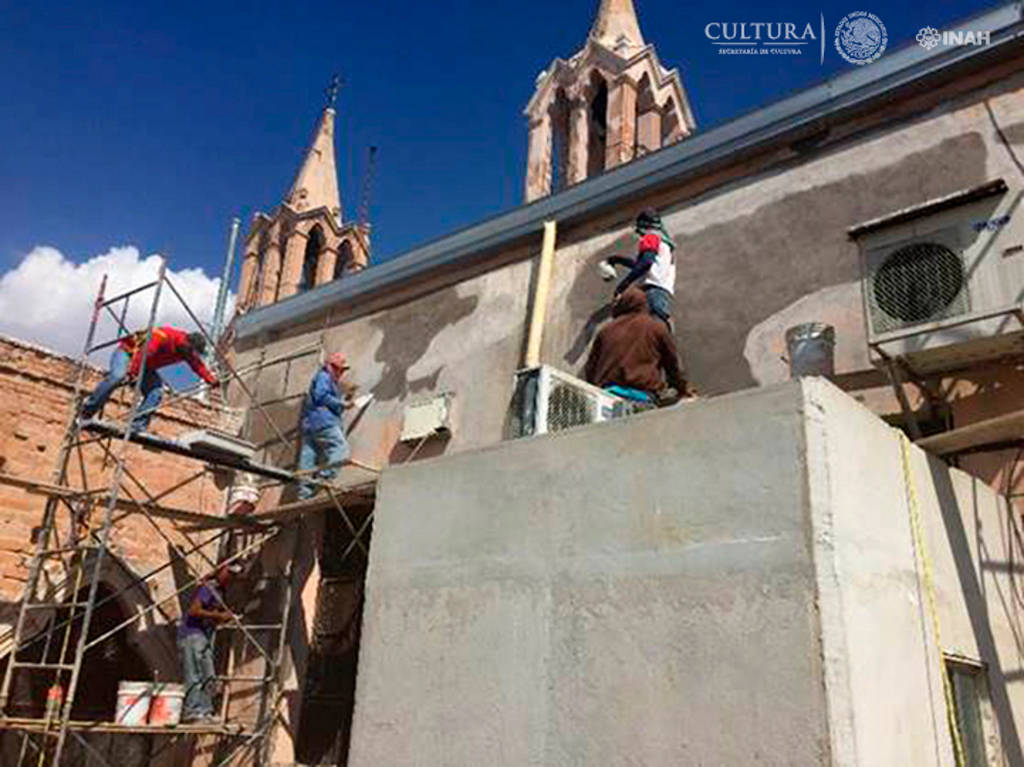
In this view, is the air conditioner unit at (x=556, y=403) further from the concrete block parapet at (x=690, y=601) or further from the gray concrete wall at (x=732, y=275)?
the gray concrete wall at (x=732, y=275)

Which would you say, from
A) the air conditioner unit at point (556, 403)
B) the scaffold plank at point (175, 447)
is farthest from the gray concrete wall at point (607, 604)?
the scaffold plank at point (175, 447)

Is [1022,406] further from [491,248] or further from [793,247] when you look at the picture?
[491,248]

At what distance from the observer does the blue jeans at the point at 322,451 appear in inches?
361

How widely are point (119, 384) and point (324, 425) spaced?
6.71 ft

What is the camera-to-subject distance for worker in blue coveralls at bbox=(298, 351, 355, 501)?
9320mm

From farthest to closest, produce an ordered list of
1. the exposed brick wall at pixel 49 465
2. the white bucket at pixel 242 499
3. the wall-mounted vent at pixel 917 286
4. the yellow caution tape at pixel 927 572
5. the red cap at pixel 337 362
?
1. the exposed brick wall at pixel 49 465
2. the red cap at pixel 337 362
3. the white bucket at pixel 242 499
4. the wall-mounted vent at pixel 917 286
5. the yellow caution tape at pixel 927 572

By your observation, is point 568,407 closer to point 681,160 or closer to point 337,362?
point 681,160

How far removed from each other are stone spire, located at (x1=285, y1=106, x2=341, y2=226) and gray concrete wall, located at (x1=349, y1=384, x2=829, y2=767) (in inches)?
1365

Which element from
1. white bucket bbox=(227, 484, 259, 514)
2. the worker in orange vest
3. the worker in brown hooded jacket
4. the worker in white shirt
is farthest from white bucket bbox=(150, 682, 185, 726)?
the worker in white shirt

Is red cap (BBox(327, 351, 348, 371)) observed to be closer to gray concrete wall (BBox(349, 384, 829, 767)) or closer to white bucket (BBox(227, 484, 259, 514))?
white bucket (BBox(227, 484, 259, 514))

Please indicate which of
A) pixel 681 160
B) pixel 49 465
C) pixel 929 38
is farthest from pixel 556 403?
pixel 49 465

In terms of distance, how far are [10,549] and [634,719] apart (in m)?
10.1

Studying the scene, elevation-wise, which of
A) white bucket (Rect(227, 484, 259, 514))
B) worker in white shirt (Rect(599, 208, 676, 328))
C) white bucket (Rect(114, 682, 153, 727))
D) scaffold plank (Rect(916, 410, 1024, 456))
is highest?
worker in white shirt (Rect(599, 208, 676, 328))

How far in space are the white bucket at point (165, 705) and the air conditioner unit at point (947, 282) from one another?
6894 mm
